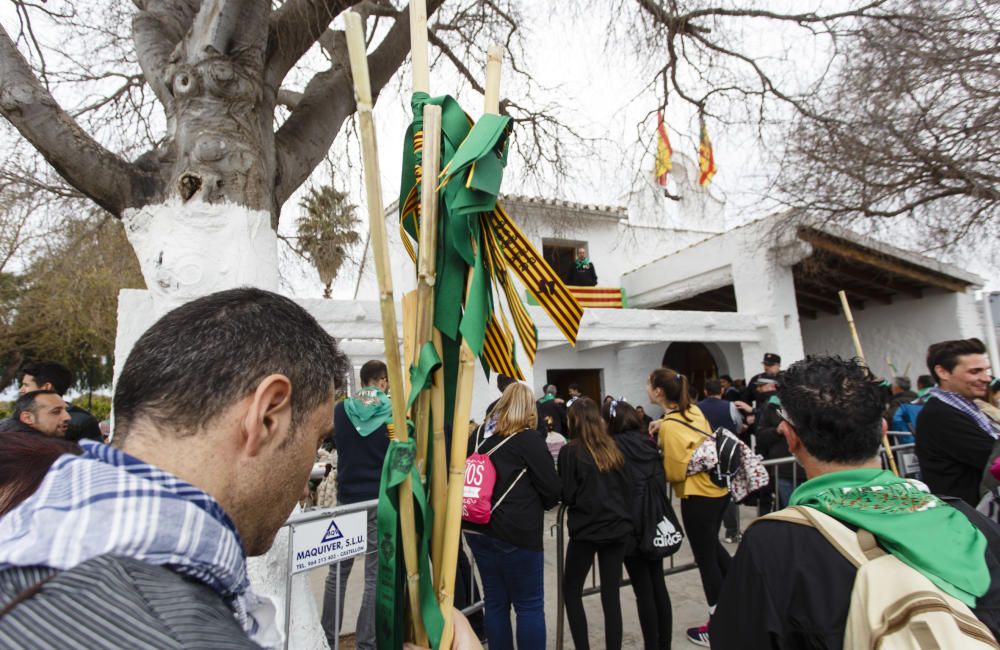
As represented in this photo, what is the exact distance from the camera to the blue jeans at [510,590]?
3106 millimetres

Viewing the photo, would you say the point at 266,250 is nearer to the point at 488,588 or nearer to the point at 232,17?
the point at 232,17

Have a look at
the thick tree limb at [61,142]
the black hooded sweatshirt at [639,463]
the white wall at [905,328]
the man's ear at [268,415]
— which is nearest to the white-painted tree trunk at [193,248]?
the thick tree limb at [61,142]

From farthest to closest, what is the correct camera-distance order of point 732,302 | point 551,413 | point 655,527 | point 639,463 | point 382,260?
1. point 732,302
2. point 551,413
3. point 639,463
4. point 655,527
5. point 382,260

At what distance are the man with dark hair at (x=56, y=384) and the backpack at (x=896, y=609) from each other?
4206mm

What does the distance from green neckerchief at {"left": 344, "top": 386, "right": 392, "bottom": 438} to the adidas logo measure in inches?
71.6

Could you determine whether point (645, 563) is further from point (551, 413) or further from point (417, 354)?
point (551, 413)

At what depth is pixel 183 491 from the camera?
0.72 meters

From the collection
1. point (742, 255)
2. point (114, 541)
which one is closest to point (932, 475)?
point (114, 541)

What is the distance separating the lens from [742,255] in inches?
465

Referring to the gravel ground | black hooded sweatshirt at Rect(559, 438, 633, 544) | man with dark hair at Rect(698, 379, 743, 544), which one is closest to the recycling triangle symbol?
black hooded sweatshirt at Rect(559, 438, 633, 544)

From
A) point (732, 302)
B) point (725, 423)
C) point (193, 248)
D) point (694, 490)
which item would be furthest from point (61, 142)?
point (732, 302)

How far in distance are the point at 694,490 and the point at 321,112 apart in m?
3.54

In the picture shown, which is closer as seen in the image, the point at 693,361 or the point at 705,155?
the point at 705,155

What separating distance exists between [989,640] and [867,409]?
2.03 ft
